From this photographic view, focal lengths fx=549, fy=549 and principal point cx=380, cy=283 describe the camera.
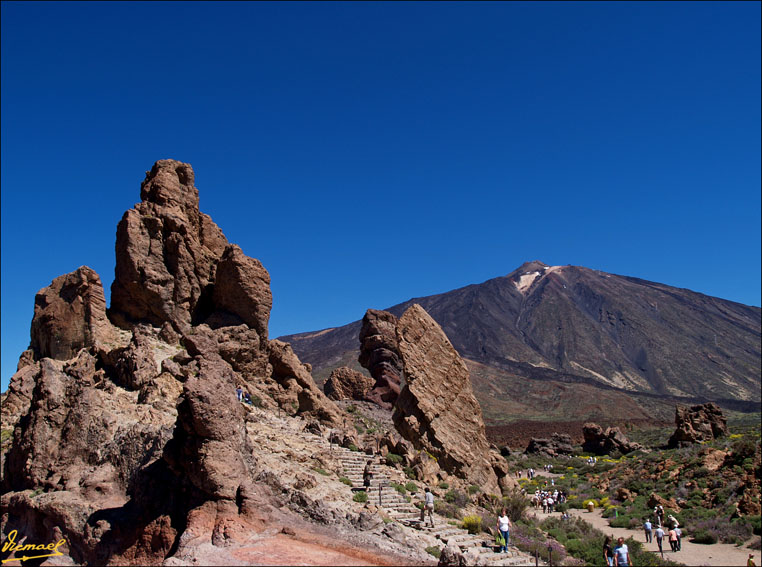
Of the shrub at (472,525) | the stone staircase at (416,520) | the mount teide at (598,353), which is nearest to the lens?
the stone staircase at (416,520)

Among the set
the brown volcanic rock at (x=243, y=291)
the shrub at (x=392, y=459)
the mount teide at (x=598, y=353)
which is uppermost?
the mount teide at (x=598, y=353)

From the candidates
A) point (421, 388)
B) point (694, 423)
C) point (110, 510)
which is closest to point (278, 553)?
point (110, 510)

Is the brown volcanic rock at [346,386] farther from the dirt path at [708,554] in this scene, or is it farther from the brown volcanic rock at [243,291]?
the dirt path at [708,554]

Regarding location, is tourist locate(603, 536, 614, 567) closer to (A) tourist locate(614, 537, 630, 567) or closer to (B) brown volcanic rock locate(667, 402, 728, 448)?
(A) tourist locate(614, 537, 630, 567)

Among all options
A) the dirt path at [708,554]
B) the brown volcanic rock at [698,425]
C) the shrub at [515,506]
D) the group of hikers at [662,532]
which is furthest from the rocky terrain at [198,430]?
the brown volcanic rock at [698,425]

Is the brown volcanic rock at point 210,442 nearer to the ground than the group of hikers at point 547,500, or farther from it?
farther from it

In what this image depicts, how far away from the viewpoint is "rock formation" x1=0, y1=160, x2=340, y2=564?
1064cm

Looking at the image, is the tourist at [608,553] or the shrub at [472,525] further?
the shrub at [472,525]

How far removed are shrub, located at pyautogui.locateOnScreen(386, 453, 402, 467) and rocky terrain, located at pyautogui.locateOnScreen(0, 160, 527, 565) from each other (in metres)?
0.03

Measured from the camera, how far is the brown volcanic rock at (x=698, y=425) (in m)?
35.9

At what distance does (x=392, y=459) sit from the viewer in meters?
17.2

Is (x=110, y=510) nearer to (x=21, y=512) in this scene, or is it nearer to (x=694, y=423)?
(x=21, y=512)

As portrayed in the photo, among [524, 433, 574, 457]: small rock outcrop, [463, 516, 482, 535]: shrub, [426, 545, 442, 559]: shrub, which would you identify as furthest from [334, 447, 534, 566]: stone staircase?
[524, 433, 574, 457]: small rock outcrop

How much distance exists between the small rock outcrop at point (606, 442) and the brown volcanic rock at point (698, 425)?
17.5 ft
